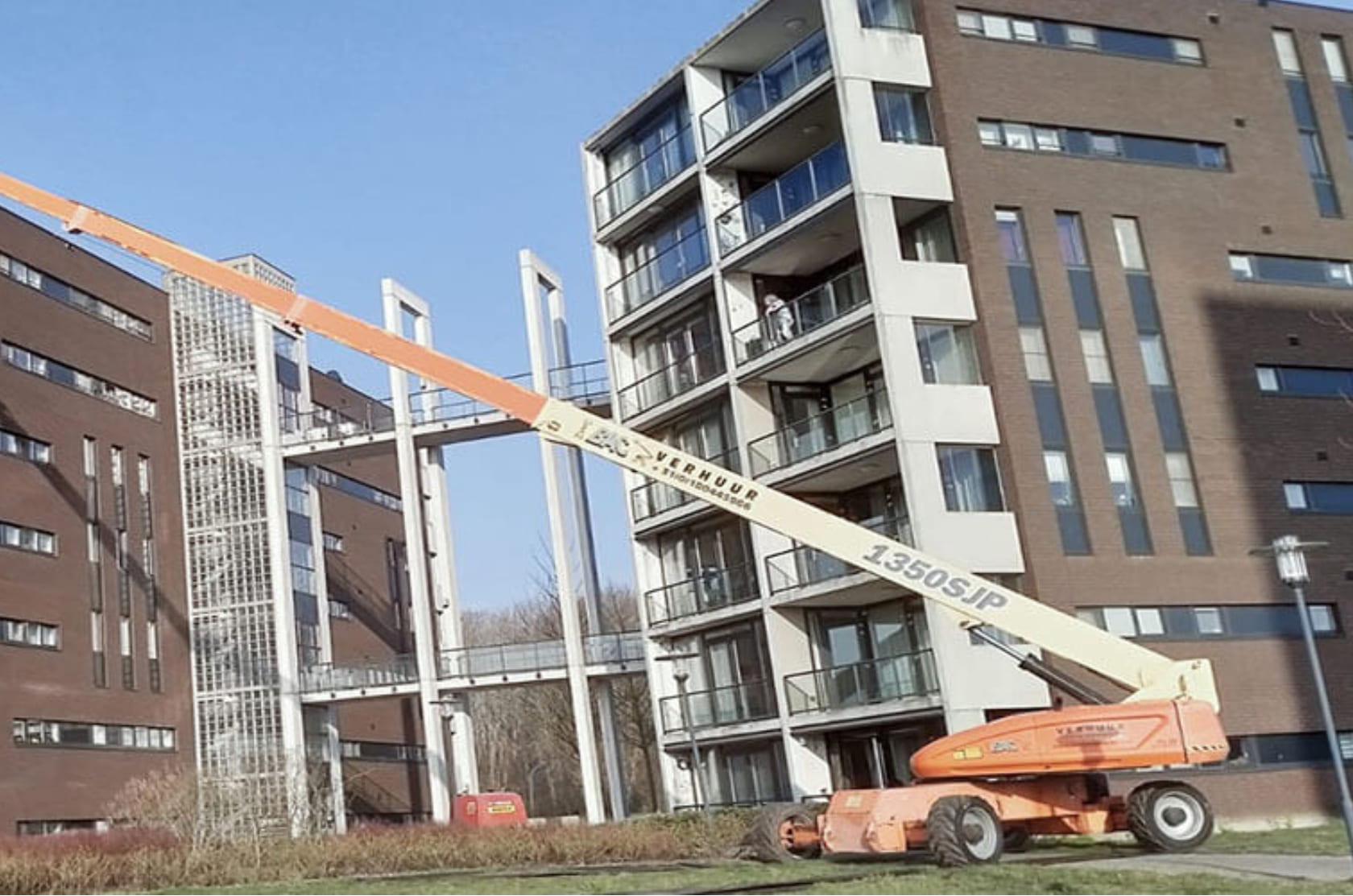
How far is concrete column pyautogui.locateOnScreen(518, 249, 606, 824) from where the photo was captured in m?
43.3

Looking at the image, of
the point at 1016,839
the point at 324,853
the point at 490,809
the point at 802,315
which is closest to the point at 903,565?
the point at 1016,839

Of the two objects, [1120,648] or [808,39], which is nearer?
[1120,648]

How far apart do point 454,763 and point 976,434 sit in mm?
23784

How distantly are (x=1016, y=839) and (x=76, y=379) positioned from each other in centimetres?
3588

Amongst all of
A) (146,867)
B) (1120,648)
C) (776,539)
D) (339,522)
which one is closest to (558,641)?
(776,539)

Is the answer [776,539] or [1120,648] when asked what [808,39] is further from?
[1120,648]

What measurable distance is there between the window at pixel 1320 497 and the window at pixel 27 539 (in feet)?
113

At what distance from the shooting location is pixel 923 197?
33.8 m

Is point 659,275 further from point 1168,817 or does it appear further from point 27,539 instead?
point 1168,817

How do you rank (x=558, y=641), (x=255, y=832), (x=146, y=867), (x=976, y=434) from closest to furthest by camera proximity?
(x=146, y=867), (x=255, y=832), (x=976, y=434), (x=558, y=641)

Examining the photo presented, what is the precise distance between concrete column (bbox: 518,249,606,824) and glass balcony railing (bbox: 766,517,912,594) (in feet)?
31.2

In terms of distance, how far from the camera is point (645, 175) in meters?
41.9

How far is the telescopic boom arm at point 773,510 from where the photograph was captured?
70.3ft

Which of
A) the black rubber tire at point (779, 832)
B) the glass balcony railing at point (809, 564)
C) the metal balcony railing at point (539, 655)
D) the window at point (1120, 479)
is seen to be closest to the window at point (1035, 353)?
the window at point (1120, 479)
